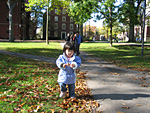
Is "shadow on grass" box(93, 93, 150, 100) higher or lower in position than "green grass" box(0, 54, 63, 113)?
lower

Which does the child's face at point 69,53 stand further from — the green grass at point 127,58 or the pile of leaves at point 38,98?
the green grass at point 127,58

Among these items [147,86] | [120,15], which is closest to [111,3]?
[120,15]

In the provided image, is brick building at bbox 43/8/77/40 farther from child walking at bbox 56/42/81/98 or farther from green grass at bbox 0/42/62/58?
child walking at bbox 56/42/81/98

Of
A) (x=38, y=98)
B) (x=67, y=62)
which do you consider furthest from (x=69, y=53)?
(x=38, y=98)

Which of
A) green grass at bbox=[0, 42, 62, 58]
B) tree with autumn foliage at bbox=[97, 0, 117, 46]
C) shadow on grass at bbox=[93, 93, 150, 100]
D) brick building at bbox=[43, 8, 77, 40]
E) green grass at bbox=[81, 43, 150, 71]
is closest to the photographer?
shadow on grass at bbox=[93, 93, 150, 100]

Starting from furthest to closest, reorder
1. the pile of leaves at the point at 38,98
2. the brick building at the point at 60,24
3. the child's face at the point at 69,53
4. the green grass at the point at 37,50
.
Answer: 1. the brick building at the point at 60,24
2. the green grass at the point at 37,50
3. the child's face at the point at 69,53
4. the pile of leaves at the point at 38,98

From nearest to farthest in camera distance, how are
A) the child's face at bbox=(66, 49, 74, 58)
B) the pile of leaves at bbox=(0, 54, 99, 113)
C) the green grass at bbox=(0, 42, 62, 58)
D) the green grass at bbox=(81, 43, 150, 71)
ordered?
the pile of leaves at bbox=(0, 54, 99, 113)
the child's face at bbox=(66, 49, 74, 58)
the green grass at bbox=(81, 43, 150, 71)
the green grass at bbox=(0, 42, 62, 58)

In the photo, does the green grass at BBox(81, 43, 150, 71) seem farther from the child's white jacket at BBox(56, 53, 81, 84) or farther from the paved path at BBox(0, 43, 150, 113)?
the child's white jacket at BBox(56, 53, 81, 84)

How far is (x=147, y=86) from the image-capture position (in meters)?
5.78

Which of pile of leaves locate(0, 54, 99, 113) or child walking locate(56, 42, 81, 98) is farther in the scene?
child walking locate(56, 42, 81, 98)

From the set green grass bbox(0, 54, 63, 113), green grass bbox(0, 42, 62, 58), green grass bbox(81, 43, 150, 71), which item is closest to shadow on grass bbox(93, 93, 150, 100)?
green grass bbox(0, 54, 63, 113)

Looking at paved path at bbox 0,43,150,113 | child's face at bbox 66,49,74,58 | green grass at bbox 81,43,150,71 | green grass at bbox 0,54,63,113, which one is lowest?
paved path at bbox 0,43,150,113

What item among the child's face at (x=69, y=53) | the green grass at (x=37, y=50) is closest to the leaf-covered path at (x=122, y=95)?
the child's face at (x=69, y=53)

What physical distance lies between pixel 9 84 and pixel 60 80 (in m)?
2.07
